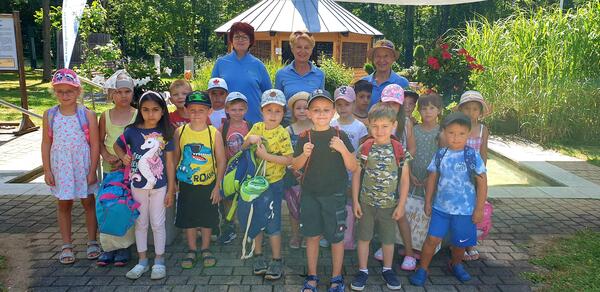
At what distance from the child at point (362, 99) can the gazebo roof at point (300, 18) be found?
15239mm

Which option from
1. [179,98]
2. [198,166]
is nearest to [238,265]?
[198,166]

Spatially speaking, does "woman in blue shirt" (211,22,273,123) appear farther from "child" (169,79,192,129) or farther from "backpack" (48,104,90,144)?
"backpack" (48,104,90,144)

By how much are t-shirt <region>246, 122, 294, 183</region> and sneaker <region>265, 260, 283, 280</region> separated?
728 mm

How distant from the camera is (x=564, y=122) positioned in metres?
9.93

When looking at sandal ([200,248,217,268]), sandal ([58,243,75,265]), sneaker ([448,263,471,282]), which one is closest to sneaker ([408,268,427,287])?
sneaker ([448,263,471,282])

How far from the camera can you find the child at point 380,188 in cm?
359

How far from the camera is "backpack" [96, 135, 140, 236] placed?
12.1ft

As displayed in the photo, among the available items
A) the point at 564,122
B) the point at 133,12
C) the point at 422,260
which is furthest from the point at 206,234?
the point at 133,12

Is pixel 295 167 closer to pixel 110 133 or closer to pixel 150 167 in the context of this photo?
pixel 150 167

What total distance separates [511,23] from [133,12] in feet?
89.6

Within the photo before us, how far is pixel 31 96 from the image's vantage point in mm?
15273

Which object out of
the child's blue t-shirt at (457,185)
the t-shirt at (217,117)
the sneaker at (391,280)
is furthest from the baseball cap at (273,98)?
the sneaker at (391,280)

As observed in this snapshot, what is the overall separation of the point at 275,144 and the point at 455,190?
5.13 ft

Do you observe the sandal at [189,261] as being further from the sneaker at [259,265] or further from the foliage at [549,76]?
the foliage at [549,76]
